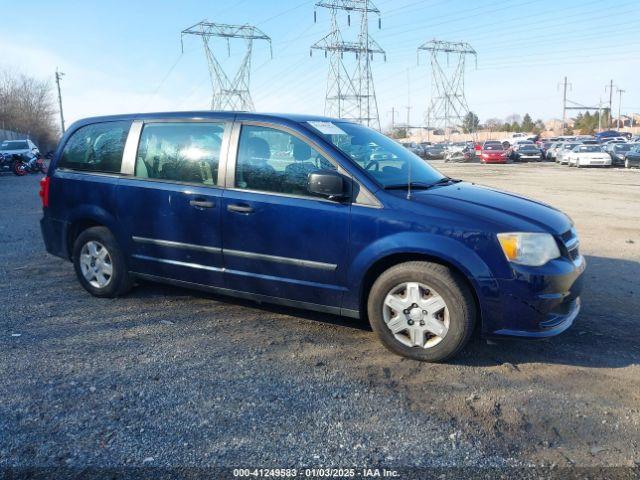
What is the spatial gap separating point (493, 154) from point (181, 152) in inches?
1482

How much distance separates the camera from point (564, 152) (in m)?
36.8

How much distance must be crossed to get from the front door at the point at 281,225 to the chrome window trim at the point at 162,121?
10 cm

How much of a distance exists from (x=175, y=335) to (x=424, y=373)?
200 centimetres

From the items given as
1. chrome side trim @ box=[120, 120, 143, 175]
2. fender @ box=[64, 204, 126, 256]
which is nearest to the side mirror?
chrome side trim @ box=[120, 120, 143, 175]

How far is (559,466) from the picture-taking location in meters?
2.62

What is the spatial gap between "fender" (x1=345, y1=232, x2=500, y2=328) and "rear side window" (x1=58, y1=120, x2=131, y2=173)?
2.72m

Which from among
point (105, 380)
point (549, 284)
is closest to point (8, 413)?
point (105, 380)

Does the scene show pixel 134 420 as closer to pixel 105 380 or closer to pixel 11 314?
pixel 105 380

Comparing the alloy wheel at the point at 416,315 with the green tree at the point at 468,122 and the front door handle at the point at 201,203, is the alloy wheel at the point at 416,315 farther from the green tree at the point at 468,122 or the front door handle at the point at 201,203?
the green tree at the point at 468,122

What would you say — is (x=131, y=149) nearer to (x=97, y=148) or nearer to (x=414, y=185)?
(x=97, y=148)

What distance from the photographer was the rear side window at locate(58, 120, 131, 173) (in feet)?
16.9

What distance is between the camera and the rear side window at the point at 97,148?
5.16 m

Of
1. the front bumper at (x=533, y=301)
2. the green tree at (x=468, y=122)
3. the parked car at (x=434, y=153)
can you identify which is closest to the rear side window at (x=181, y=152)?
the front bumper at (x=533, y=301)

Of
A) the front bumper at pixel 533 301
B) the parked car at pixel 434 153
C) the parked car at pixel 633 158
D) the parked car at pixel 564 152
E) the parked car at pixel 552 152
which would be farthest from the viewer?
the parked car at pixel 434 153
